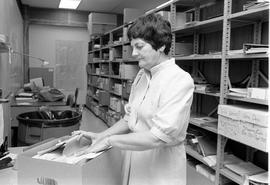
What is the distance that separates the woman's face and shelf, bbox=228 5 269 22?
1.11 metres

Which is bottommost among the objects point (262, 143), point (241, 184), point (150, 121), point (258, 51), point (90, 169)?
point (241, 184)

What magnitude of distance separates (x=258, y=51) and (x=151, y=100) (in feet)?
3.75

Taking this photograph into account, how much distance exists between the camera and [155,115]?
1.09 m

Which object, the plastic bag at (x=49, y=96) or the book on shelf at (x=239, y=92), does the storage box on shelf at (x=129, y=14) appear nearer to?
the plastic bag at (x=49, y=96)

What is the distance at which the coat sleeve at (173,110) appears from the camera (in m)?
1.05

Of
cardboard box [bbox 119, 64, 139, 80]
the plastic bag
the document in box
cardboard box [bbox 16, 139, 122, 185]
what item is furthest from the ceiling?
cardboard box [bbox 16, 139, 122, 185]

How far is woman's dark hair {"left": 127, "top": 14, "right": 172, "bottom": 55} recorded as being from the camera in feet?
3.78

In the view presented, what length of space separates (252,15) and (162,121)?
1503 millimetres

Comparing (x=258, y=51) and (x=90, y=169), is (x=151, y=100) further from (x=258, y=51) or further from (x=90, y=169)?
(x=258, y=51)

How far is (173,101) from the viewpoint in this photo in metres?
1.06

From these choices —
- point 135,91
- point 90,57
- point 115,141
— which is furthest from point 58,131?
point 90,57

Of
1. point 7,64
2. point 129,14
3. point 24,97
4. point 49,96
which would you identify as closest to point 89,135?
point 7,64

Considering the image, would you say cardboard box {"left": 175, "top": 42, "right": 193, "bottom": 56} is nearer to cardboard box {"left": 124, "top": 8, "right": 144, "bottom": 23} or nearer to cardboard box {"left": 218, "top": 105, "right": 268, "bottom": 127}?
cardboard box {"left": 218, "top": 105, "right": 268, "bottom": 127}

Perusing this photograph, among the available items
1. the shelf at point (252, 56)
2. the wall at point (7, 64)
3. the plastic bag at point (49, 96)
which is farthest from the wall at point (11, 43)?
the shelf at point (252, 56)
